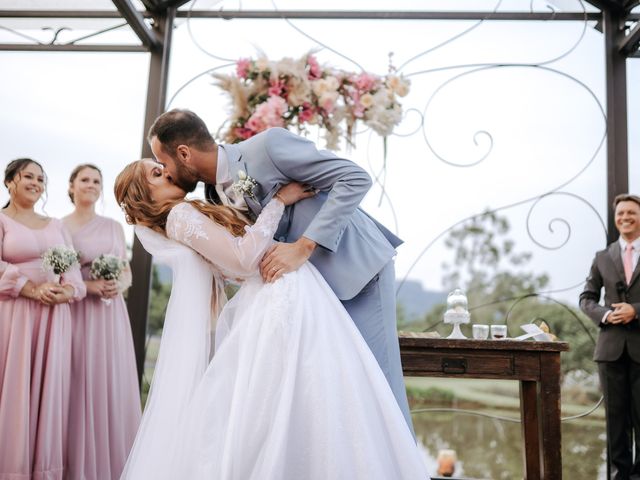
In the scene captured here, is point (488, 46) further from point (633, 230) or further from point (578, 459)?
point (578, 459)

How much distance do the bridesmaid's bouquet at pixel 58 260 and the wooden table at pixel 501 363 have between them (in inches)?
74.5

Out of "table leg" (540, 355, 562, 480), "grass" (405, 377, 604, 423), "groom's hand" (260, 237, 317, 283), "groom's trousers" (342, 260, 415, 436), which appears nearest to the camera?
"groom's hand" (260, 237, 317, 283)

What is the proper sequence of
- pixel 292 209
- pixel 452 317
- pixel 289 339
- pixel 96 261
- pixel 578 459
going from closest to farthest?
pixel 289 339 → pixel 292 209 → pixel 452 317 → pixel 96 261 → pixel 578 459

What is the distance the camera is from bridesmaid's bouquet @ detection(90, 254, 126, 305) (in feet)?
12.4

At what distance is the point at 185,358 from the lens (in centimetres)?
203

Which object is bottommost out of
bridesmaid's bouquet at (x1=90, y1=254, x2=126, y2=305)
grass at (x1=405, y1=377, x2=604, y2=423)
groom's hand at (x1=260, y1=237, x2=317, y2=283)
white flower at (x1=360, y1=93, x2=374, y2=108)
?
grass at (x1=405, y1=377, x2=604, y2=423)

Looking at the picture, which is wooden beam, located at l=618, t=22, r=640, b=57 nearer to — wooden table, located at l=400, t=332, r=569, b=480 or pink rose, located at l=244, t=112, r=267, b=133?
wooden table, located at l=400, t=332, r=569, b=480

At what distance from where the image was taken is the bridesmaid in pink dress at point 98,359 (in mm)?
3582

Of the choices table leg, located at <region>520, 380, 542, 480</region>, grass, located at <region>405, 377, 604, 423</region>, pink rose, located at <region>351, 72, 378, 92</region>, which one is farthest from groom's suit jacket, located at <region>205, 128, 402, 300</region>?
grass, located at <region>405, 377, 604, 423</region>

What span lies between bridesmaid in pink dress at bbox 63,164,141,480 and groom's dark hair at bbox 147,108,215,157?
6.41ft

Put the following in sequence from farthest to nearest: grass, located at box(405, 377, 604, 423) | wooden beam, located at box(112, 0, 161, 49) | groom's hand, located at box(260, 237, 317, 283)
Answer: grass, located at box(405, 377, 604, 423)
wooden beam, located at box(112, 0, 161, 49)
groom's hand, located at box(260, 237, 317, 283)

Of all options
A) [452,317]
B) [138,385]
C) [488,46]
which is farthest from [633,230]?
[138,385]

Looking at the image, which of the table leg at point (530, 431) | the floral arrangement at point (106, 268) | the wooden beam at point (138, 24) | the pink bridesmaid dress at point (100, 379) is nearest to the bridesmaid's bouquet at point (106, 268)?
the floral arrangement at point (106, 268)

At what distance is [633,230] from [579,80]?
3.52 feet
